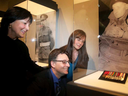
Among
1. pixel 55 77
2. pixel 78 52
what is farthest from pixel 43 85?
pixel 78 52

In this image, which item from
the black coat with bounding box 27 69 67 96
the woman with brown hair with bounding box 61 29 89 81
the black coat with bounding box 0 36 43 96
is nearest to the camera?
the black coat with bounding box 0 36 43 96

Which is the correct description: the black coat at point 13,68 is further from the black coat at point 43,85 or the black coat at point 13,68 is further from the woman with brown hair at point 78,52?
the woman with brown hair at point 78,52

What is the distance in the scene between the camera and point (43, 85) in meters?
0.90

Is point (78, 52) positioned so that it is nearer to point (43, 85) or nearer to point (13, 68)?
point (43, 85)

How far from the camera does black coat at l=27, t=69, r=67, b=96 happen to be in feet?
2.71

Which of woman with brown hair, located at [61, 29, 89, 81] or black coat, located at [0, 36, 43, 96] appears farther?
woman with brown hair, located at [61, 29, 89, 81]

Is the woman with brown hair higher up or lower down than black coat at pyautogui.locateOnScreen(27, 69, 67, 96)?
higher up

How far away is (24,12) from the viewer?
0.81 m

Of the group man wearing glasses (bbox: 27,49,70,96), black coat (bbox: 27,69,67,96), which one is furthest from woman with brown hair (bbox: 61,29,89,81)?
black coat (bbox: 27,69,67,96)

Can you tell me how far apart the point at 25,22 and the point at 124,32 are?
3.77ft

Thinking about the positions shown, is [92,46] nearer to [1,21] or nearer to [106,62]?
[106,62]

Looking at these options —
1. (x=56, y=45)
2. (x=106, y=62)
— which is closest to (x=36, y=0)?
(x=56, y=45)

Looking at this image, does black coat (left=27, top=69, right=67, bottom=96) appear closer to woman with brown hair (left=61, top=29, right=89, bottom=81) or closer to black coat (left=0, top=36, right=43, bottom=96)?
black coat (left=0, top=36, right=43, bottom=96)

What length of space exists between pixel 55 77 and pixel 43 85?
17 cm
